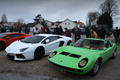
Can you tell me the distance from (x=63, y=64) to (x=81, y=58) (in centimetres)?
58

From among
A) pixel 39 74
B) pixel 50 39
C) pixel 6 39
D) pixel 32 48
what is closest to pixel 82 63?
pixel 39 74

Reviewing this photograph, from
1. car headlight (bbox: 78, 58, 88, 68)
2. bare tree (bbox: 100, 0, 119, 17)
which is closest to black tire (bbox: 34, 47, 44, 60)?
car headlight (bbox: 78, 58, 88, 68)

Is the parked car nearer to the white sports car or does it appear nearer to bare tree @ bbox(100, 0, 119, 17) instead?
the white sports car

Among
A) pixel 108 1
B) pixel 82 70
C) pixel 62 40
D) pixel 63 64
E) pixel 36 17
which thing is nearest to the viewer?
pixel 82 70

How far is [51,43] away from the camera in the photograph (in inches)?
203

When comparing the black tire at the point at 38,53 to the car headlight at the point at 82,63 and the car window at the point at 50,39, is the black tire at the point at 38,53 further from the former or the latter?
the car headlight at the point at 82,63

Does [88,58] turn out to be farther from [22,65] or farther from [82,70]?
[22,65]

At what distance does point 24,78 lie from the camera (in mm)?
2891

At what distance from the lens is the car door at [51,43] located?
16.1ft

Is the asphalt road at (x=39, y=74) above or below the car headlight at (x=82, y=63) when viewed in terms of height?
below

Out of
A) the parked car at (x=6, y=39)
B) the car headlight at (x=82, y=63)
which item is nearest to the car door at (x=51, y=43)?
the car headlight at (x=82, y=63)

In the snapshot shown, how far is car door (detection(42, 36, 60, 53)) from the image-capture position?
4910 mm

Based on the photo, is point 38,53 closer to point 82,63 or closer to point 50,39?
point 50,39

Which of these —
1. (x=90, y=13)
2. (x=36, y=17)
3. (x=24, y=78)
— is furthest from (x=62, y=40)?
(x=36, y=17)
